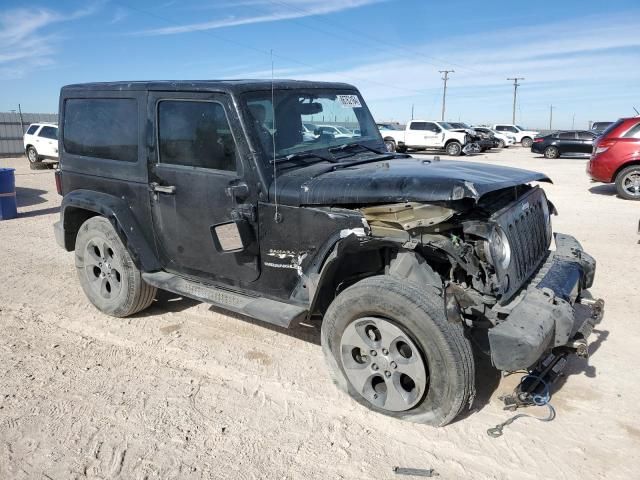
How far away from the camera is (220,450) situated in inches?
119

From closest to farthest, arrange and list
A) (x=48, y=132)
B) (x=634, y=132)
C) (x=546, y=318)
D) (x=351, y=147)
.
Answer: (x=546, y=318), (x=351, y=147), (x=634, y=132), (x=48, y=132)

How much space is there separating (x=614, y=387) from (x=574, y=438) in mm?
779

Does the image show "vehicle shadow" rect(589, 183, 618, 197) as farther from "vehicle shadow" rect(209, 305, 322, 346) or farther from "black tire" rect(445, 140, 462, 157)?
"black tire" rect(445, 140, 462, 157)

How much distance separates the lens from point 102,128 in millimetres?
4734

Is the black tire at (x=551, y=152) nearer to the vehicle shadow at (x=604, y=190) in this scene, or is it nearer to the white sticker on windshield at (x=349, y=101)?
the vehicle shadow at (x=604, y=190)

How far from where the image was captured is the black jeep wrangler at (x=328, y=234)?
3033 millimetres

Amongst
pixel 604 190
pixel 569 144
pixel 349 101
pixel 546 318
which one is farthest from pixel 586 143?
pixel 546 318

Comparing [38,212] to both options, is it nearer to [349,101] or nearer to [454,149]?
[349,101]

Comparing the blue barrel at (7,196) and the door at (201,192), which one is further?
the blue barrel at (7,196)

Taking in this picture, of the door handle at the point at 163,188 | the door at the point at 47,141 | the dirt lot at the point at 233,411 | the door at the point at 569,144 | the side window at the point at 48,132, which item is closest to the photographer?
the dirt lot at the point at 233,411

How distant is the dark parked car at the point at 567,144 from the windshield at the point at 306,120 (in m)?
23.1

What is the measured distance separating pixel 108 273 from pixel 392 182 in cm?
301

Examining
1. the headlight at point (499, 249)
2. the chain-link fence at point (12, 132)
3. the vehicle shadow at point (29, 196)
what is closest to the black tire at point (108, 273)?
the headlight at point (499, 249)

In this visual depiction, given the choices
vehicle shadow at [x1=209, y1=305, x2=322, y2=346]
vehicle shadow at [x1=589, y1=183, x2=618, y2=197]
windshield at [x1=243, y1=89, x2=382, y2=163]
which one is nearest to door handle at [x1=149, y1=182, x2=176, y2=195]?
windshield at [x1=243, y1=89, x2=382, y2=163]
